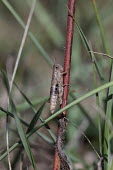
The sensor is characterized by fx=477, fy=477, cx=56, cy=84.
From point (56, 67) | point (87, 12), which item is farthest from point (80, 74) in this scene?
point (56, 67)

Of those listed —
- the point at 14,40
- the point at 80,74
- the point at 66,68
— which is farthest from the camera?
the point at 14,40

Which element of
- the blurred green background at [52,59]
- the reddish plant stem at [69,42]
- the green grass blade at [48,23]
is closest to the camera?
the reddish plant stem at [69,42]

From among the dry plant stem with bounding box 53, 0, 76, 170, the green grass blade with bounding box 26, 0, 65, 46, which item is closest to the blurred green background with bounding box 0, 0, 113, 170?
the green grass blade with bounding box 26, 0, 65, 46

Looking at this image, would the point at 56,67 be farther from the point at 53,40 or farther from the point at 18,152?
the point at 53,40

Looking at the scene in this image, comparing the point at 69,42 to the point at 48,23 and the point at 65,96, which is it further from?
the point at 48,23

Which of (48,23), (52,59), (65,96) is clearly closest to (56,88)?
(65,96)

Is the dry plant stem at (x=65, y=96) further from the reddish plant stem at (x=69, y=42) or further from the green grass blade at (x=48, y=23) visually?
the green grass blade at (x=48, y=23)

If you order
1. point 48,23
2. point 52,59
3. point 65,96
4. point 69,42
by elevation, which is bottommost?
point 65,96

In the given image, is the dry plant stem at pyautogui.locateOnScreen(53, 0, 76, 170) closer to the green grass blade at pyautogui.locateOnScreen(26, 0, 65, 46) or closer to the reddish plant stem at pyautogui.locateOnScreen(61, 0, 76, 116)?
the reddish plant stem at pyautogui.locateOnScreen(61, 0, 76, 116)

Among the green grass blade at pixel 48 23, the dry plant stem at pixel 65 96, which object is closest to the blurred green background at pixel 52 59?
the green grass blade at pixel 48 23
